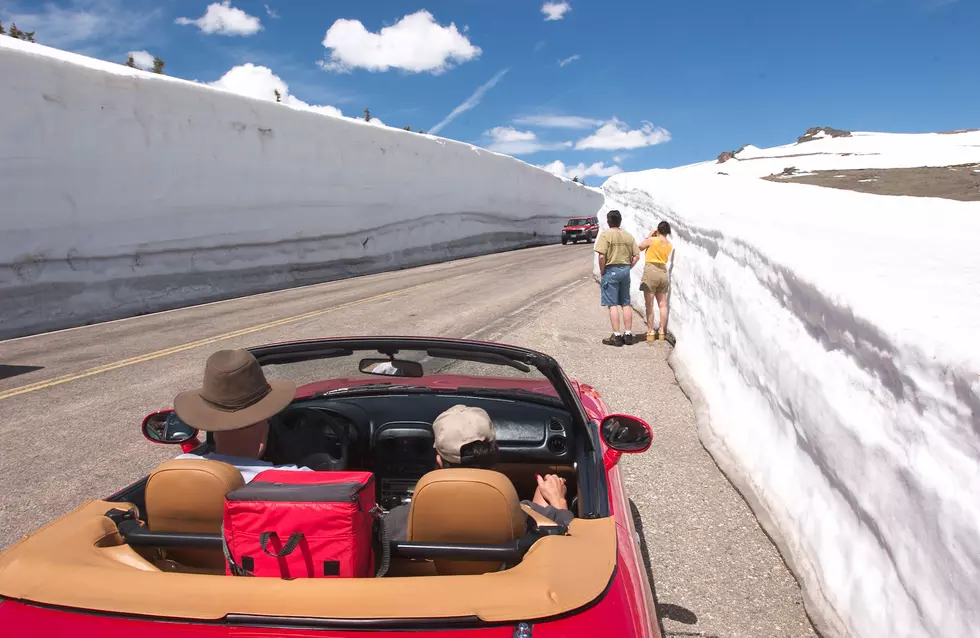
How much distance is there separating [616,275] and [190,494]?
7.94m

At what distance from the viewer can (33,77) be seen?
1232 cm

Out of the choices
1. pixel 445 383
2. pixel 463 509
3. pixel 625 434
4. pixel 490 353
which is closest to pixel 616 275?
pixel 445 383

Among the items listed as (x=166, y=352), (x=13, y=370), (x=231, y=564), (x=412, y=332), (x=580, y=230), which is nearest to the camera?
(x=231, y=564)

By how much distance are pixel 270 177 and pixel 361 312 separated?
917 cm

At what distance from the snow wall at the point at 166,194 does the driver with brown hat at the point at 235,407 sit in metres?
11.9

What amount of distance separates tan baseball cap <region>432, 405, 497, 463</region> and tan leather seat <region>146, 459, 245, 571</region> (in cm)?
65

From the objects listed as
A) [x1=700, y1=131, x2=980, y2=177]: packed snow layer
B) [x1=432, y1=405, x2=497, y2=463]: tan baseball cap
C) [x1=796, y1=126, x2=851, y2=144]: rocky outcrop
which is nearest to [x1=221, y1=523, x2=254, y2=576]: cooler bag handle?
[x1=432, y1=405, x2=497, y2=463]: tan baseball cap

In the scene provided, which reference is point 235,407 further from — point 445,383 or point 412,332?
point 412,332

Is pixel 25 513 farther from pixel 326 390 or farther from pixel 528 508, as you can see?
pixel 528 508

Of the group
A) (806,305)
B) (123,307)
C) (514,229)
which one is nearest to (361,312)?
(123,307)

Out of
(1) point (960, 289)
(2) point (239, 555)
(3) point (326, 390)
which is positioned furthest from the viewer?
(3) point (326, 390)

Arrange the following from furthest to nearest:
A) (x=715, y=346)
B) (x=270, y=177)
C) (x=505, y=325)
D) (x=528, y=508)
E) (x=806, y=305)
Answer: (x=270, y=177) < (x=505, y=325) < (x=715, y=346) < (x=806, y=305) < (x=528, y=508)

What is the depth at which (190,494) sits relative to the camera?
1.88 m

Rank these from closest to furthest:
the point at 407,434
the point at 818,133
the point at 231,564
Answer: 1. the point at 231,564
2. the point at 407,434
3. the point at 818,133
